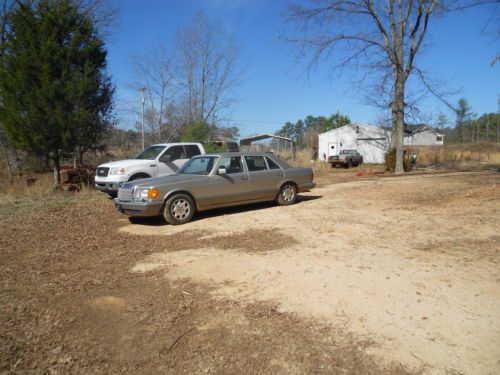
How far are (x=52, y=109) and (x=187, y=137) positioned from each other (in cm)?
909

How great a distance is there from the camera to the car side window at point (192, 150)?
12.0 m

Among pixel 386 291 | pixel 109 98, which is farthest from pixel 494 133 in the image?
pixel 386 291

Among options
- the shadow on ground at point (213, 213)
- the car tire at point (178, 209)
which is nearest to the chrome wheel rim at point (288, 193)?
the shadow on ground at point (213, 213)

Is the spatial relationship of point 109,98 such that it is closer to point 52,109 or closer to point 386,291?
point 52,109

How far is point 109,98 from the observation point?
1528 centimetres

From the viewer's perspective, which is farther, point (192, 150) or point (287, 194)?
point (192, 150)

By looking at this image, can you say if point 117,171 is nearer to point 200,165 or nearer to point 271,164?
point 200,165

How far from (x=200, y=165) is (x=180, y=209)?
4.55 ft

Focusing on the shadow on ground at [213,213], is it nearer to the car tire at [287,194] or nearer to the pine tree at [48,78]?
the car tire at [287,194]

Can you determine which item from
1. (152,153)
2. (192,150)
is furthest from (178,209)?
(192,150)

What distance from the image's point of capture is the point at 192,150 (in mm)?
12133

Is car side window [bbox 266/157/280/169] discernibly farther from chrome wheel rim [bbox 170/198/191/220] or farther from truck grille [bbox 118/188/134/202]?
truck grille [bbox 118/188/134/202]

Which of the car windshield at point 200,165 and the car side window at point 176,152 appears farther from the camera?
the car side window at point 176,152

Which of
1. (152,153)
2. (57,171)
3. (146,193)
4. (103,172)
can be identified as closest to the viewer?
(146,193)
